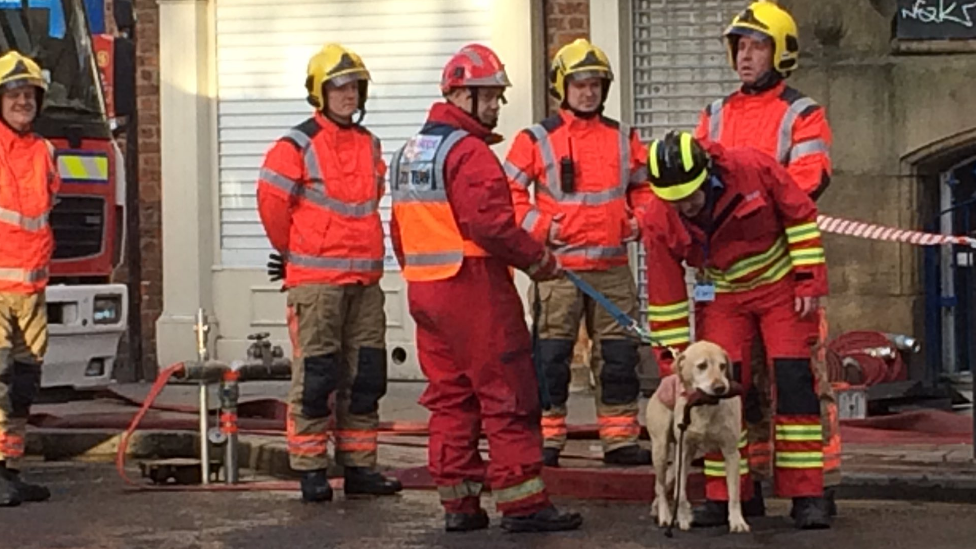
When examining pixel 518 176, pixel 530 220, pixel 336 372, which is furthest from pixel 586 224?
pixel 336 372

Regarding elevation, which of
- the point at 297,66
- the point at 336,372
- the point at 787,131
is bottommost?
the point at 336,372

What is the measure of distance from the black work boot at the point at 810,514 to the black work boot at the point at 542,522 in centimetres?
92

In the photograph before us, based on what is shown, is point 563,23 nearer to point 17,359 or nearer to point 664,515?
point 17,359

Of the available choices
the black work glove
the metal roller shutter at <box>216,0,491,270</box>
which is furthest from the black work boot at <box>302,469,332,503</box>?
the metal roller shutter at <box>216,0,491,270</box>

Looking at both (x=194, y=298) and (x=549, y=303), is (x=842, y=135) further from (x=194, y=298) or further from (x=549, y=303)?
(x=194, y=298)

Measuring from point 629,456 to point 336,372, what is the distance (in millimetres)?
1550

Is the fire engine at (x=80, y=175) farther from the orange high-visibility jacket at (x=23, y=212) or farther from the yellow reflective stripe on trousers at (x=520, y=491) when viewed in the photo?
the yellow reflective stripe on trousers at (x=520, y=491)

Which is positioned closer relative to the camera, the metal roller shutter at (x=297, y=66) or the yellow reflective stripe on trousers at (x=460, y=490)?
the yellow reflective stripe on trousers at (x=460, y=490)

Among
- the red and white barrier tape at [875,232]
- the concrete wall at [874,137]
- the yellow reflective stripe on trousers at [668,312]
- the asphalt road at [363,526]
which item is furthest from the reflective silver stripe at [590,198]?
the concrete wall at [874,137]

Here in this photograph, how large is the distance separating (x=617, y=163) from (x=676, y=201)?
235 cm

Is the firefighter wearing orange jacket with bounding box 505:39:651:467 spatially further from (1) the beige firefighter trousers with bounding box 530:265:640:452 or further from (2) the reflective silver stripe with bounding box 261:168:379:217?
(2) the reflective silver stripe with bounding box 261:168:379:217

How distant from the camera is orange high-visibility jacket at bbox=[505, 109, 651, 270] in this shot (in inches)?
413

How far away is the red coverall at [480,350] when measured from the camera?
8.55m

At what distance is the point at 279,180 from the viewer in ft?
32.4
